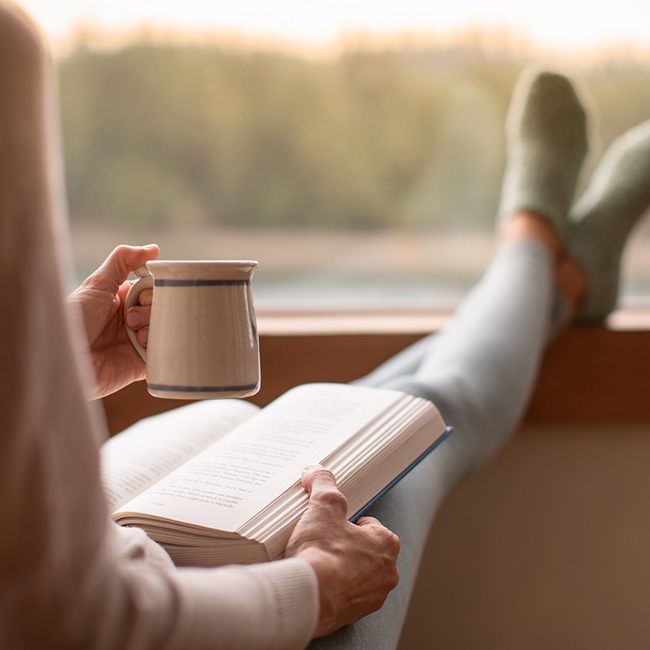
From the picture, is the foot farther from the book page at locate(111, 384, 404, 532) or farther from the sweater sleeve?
the sweater sleeve

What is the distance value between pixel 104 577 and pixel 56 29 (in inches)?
39.7

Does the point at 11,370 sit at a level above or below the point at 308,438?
above

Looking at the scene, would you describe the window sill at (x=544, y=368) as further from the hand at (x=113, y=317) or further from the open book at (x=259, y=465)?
the hand at (x=113, y=317)

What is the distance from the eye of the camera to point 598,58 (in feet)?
3.79

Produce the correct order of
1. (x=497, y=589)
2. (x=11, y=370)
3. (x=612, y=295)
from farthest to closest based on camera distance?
(x=612, y=295) < (x=497, y=589) < (x=11, y=370)

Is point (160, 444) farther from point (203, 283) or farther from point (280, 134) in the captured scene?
point (280, 134)

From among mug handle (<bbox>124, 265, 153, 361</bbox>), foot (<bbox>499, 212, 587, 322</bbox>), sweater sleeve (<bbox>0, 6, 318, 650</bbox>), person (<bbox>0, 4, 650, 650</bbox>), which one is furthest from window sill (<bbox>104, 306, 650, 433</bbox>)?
sweater sleeve (<bbox>0, 6, 318, 650</bbox>)

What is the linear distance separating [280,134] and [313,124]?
0.18 feet

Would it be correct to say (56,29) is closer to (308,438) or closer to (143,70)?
(143,70)

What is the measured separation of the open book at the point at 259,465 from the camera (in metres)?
0.38

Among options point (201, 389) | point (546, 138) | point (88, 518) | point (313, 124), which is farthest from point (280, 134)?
point (88, 518)

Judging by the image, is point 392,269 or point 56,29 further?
point 392,269

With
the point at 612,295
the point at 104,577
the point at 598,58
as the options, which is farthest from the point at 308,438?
the point at 598,58

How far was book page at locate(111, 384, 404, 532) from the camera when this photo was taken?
0.39 meters
